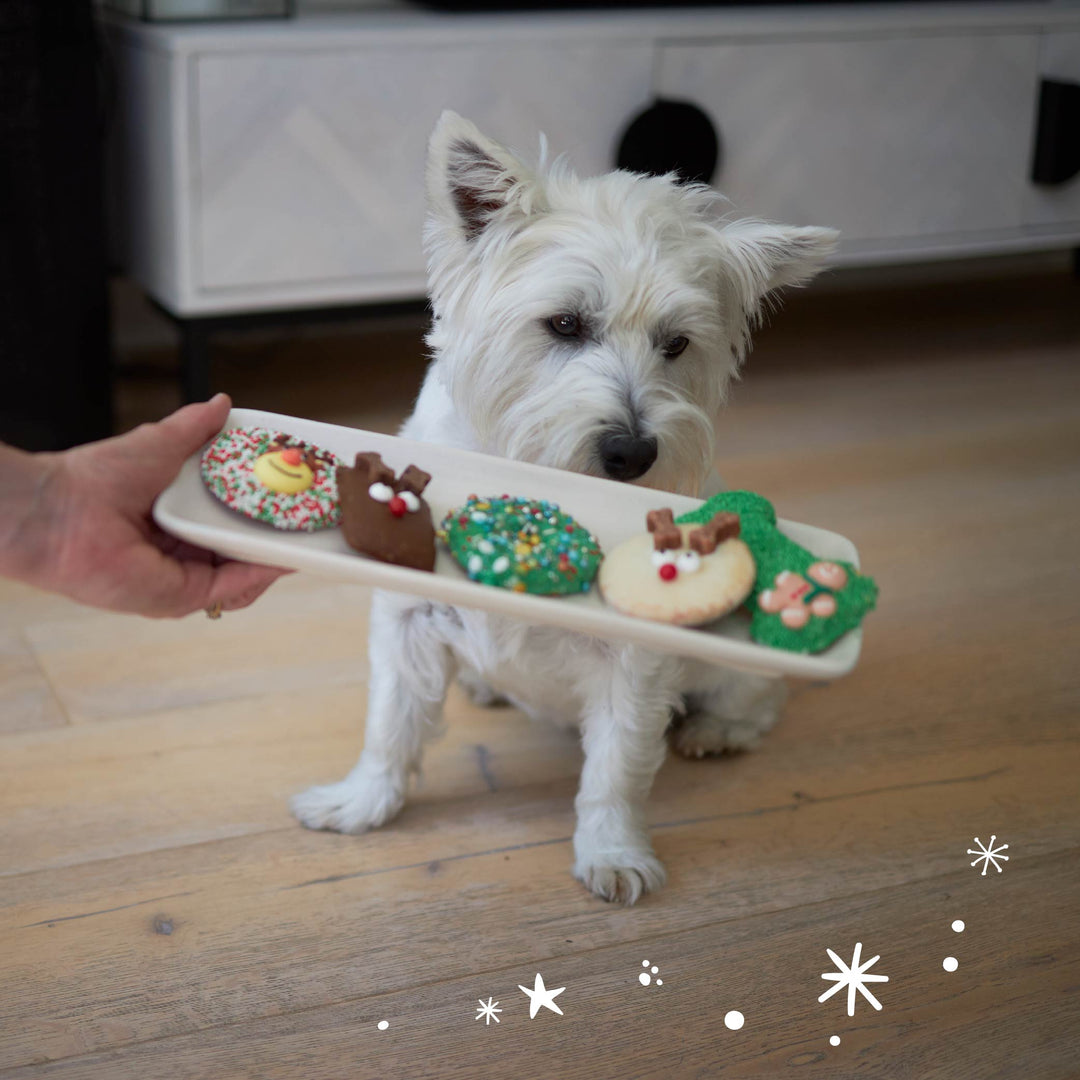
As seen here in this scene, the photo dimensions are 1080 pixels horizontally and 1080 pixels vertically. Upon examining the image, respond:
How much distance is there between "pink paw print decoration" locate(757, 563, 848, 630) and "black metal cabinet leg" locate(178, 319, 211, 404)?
1.62m

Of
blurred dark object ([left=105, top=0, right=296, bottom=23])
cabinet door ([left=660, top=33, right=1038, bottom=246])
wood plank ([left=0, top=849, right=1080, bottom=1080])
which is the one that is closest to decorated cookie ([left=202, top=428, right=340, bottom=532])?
wood plank ([left=0, top=849, right=1080, bottom=1080])

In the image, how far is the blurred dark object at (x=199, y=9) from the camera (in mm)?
2336

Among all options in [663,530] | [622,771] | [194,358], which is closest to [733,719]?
[622,771]

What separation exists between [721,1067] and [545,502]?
548mm

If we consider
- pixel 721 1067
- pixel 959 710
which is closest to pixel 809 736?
pixel 959 710

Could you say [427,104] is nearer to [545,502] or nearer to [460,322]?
[460,322]

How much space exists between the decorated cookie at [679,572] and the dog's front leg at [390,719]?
0.40 m

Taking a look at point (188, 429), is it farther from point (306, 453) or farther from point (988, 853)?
point (988, 853)

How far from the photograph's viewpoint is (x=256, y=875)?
1.41 m

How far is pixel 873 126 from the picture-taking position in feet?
9.34

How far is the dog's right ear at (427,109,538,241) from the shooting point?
4.18ft

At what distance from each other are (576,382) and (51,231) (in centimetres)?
129

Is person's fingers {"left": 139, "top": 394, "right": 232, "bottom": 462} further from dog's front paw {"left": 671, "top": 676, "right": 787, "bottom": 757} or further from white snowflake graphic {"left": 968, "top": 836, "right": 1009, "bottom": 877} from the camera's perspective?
white snowflake graphic {"left": 968, "top": 836, "right": 1009, "bottom": 877}

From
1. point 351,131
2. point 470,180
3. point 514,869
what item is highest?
point 470,180
